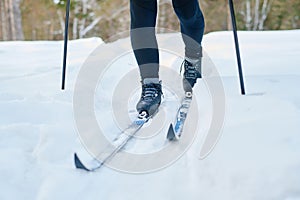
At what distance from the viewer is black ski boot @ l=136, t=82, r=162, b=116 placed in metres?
1.72

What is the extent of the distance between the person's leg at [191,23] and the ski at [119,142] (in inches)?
17.6

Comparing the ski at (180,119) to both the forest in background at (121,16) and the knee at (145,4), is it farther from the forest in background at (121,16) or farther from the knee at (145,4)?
the forest in background at (121,16)

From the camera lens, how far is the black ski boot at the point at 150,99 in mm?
1719

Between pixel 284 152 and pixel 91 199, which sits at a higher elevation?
pixel 284 152

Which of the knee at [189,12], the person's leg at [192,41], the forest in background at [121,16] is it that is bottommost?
the forest in background at [121,16]

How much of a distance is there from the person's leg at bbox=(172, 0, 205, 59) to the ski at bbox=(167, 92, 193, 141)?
23cm

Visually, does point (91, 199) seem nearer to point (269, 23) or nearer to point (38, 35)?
point (269, 23)

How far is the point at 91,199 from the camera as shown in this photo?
46.1 inches

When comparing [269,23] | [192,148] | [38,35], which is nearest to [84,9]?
[38,35]

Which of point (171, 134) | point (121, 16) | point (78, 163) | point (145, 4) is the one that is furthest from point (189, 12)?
point (121, 16)

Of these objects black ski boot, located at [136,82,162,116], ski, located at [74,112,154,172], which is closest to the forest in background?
black ski boot, located at [136,82,162,116]

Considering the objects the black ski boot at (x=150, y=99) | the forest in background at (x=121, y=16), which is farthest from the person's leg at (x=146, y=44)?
the forest in background at (x=121, y=16)

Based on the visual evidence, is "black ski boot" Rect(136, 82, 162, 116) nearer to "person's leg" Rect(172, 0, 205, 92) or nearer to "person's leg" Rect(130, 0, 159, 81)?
"person's leg" Rect(130, 0, 159, 81)

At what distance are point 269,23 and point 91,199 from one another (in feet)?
72.3
